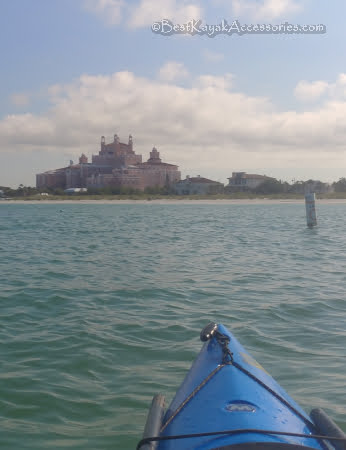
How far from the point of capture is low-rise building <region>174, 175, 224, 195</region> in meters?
111

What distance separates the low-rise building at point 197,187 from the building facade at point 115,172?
5.58 metres

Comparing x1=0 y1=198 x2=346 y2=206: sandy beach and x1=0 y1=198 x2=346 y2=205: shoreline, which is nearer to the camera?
x1=0 y1=198 x2=346 y2=206: sandy beach

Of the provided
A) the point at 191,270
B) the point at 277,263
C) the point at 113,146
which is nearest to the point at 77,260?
the point at 191,270

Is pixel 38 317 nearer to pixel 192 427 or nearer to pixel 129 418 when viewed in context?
pixel 129 418

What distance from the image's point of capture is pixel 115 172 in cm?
11519

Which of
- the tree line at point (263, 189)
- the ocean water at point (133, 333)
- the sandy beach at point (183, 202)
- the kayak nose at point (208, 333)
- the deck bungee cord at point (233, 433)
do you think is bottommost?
the ocean water at point (133, 333)

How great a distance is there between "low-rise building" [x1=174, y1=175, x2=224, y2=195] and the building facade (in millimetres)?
5576

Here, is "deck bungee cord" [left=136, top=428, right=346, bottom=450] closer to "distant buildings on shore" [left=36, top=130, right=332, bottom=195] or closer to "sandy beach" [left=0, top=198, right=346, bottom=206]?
"sandy beach" [left=0, top=198, right=346, bottom=206]

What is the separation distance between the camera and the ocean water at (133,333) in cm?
424

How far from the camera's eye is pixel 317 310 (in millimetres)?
7699

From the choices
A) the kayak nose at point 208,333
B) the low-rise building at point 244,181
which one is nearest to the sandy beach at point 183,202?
the low-rise building at point 244,181

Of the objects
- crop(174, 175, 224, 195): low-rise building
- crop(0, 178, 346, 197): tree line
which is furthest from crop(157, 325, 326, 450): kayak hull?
crop(174, 175, 224, 195): low-rise building

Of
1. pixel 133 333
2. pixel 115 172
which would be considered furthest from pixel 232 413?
pixel 115 172

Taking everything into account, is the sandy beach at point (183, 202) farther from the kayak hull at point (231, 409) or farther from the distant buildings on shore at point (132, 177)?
the kayak hull at point (231, 409)
